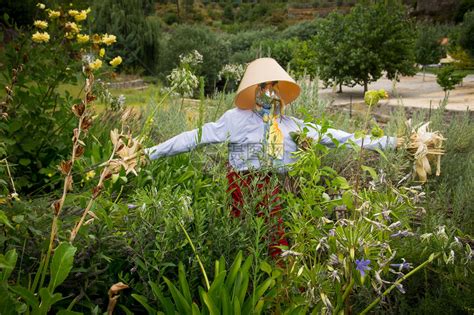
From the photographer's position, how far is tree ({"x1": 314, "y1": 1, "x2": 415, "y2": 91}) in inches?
502

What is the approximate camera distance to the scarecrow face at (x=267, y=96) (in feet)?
8.79

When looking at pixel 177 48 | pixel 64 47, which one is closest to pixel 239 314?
pixel 64 47

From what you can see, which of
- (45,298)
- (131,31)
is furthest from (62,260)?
(131,31)

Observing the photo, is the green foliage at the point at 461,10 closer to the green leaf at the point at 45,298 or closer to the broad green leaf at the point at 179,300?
the broad green leaf at the point at 179,300

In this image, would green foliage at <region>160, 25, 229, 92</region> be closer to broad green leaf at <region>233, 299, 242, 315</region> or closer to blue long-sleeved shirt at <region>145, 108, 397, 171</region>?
blue long-sleeved shirt at <region>145, 108, 397, 171</region>

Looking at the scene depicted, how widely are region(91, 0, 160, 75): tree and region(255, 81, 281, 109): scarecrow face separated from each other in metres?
14.5

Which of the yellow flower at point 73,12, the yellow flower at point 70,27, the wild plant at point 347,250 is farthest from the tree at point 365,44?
the wild plant at point 347,250

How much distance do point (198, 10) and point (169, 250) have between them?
44380 mm

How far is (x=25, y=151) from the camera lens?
2.88 m

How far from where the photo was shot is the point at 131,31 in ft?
56.8

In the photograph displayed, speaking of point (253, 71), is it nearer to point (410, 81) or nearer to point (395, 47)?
point (395, 47)

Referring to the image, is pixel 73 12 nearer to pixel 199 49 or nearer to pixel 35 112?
pixel 35 112

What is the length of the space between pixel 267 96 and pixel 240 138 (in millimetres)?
250

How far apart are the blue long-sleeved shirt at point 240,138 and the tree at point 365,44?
1014cm
